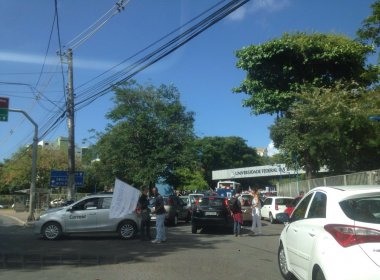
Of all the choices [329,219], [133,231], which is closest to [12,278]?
[329,219]

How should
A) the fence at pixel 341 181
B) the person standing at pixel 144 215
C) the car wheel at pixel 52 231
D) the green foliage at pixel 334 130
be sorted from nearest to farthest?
the person standing at pixel 144 215
the car wheel at pixel 52 231
the fence at pixel 341 181
the green foliage at pixel 334 130

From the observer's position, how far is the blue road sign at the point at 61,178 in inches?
1201

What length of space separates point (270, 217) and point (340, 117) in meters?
6.46

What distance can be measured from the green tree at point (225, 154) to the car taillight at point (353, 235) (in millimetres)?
86583

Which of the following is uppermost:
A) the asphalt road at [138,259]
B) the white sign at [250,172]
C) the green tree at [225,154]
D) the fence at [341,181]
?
the green tree at [225,154]

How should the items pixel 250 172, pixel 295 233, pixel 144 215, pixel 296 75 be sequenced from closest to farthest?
pixel 295 233 → pixel 144 215 → pixel 296 75 → pixel 250 172

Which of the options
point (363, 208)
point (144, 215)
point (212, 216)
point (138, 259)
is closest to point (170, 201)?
Answer: point (212, 216)

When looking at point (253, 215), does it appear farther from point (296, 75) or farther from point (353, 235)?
point (296, 75)

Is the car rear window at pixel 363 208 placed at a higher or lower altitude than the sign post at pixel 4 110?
lower

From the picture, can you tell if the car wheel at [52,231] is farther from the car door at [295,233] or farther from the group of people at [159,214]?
the car door at [295,233]

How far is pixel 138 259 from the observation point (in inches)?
513

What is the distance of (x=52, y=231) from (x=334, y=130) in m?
15.3

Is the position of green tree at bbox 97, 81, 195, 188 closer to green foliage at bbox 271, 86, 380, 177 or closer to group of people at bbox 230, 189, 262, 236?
green foliage at bbox 271, 86, 380, 177

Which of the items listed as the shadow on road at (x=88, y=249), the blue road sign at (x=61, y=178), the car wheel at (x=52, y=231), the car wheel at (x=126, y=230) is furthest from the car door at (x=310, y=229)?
the blue road sign at (x=61, y=178)
